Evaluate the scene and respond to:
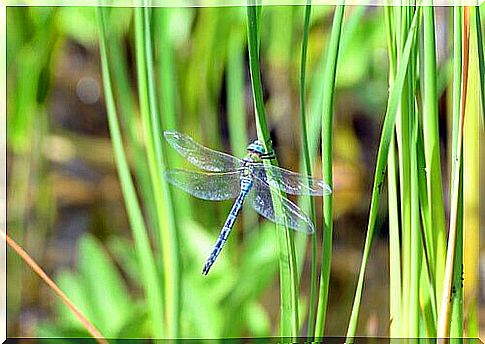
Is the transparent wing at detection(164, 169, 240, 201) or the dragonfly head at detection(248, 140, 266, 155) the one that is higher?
the dragonfly head at detection(248, 140, 266, 155)

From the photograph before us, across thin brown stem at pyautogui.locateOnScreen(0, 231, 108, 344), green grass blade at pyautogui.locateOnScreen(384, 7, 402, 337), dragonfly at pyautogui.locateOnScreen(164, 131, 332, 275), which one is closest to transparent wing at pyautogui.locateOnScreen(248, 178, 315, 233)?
Result: dragonfly at pyautogui.locateOnScreen(164, 131, 332, 275)

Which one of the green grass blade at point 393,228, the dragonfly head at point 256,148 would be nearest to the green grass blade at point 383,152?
the green grass blade at point 393,228

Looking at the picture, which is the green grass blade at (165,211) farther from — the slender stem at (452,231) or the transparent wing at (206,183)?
the slender stem at (452,231)

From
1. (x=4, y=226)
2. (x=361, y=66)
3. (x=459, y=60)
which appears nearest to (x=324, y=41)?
(x=361, y=66)

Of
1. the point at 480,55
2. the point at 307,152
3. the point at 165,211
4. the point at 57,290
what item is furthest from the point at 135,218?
the point at 480,55

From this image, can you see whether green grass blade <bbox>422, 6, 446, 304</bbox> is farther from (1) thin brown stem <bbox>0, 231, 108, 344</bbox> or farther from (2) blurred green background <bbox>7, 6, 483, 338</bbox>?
(1) thin brown stem <bbox>0, 231, 108, 344</bbox>

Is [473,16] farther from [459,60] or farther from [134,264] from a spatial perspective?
[134,264]
